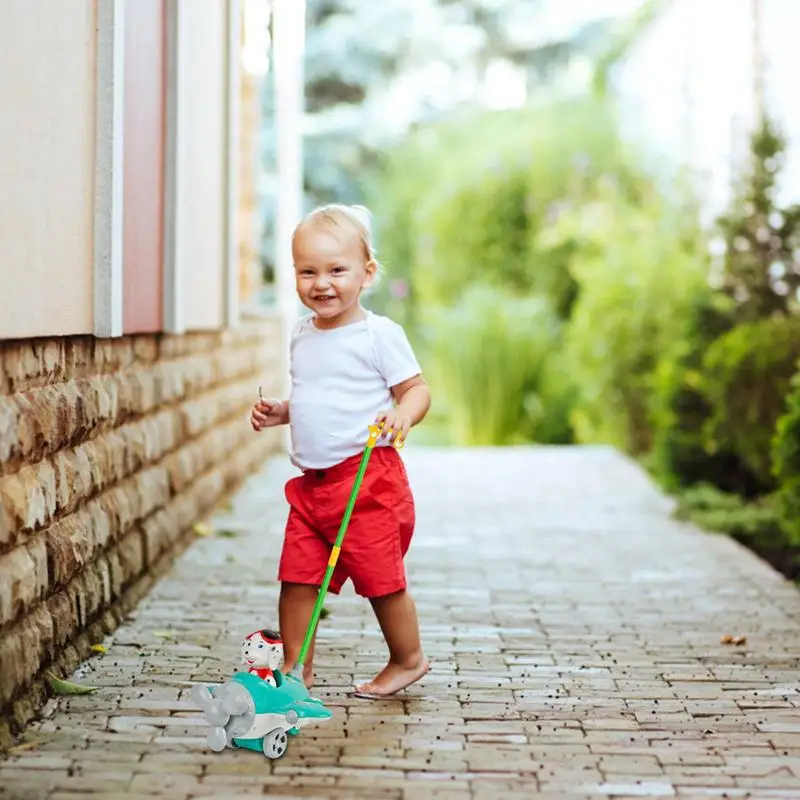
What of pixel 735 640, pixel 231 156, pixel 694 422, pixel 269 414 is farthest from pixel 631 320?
pixel 269 414

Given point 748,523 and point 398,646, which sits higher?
point 398,646

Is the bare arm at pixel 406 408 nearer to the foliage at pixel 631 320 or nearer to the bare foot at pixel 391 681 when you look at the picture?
the bare foot at pixel 391 681

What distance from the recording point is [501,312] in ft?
44.5

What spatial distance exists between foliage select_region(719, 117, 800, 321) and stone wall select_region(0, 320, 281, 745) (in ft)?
10.6

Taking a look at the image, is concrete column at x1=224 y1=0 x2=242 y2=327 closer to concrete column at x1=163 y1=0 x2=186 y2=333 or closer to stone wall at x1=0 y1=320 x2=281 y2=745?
stone wall at x1=0 y1=320 x2=281 y2=745

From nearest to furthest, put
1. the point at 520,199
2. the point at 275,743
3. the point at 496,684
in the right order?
the point at 275,743 < the point at 496,684 < the point at 520,199

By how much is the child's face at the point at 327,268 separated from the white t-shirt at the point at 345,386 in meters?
0.10

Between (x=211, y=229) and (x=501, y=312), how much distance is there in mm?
6760

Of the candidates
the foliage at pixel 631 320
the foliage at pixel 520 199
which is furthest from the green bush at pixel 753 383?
the foliage at pixel 520 199

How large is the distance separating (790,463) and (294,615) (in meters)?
2.66

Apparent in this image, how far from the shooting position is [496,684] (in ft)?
13.1

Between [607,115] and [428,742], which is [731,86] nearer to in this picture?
[607,115]

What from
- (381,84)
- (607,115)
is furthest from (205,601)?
(381,84)

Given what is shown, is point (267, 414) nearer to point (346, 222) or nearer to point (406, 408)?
point (406, 408)
